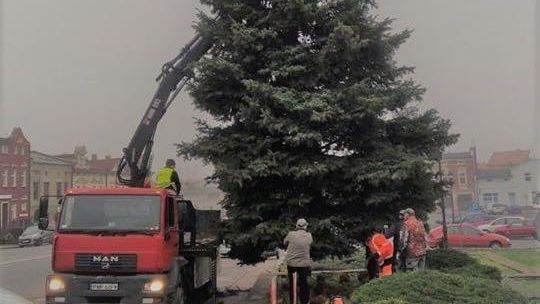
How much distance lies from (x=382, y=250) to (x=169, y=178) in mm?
4541

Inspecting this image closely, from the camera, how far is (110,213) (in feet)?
34.8

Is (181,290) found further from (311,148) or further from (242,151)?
(311,148)

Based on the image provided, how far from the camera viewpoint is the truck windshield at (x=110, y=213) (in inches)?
412

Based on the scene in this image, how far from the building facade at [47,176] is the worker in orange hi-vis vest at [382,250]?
62.2 metres

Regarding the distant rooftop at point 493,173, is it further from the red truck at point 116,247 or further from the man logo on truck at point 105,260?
the man logo on truck at point 105,260

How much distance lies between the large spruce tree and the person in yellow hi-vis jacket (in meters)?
0.53

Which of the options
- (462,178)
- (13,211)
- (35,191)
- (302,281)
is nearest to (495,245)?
(302,281)

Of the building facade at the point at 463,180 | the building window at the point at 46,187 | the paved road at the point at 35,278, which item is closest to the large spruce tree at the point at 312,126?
the paved road at the point at 35,278

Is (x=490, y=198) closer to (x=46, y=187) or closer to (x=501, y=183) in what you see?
(x=501, y=183)

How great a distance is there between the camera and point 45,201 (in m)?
11.1

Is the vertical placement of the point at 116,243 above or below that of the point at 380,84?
below

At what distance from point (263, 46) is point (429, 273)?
6.04 metres

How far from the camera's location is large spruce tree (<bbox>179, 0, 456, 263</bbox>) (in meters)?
11.9

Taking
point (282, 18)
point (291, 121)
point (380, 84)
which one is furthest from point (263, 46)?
point (380, 84)
